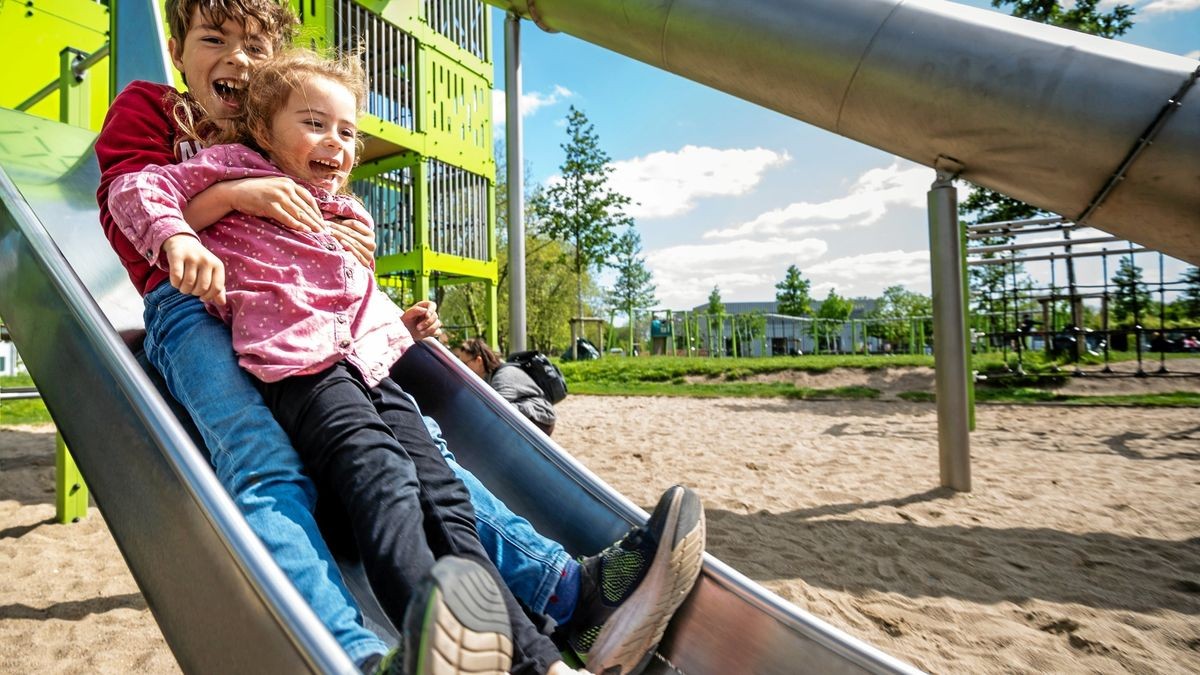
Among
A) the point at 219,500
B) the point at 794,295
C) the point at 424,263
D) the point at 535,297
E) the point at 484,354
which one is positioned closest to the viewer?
the point at 219,500

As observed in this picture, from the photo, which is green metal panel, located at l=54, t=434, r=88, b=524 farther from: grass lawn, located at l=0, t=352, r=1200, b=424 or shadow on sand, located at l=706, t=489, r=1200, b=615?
grass lawn, located at l=0, t=352, r=1200, b=424

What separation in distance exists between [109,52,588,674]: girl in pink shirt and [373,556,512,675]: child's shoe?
0.13 metres

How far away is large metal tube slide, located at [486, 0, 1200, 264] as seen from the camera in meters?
2.16

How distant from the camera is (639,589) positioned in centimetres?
106

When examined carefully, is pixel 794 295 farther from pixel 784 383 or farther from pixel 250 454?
pixel 250 454

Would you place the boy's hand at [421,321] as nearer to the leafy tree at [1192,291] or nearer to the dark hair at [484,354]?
the dark hair at [484,354]

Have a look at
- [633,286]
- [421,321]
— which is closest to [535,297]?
[633,286]

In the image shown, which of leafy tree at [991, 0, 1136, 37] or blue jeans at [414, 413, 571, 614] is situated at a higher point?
leafy tree at [991, 0, 1136, 37]

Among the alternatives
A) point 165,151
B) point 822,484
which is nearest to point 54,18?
point 165,151

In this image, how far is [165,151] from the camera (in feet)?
4.45

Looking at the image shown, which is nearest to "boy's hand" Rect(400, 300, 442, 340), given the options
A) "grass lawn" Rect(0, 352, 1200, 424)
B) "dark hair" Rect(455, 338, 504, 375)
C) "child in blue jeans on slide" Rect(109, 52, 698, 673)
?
"child in blue jeans on slide" Rect(109, 52, 698, 673)

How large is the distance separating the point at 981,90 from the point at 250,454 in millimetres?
2710

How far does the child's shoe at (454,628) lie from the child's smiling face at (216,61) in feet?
4.07

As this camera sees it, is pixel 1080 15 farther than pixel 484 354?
Yes
